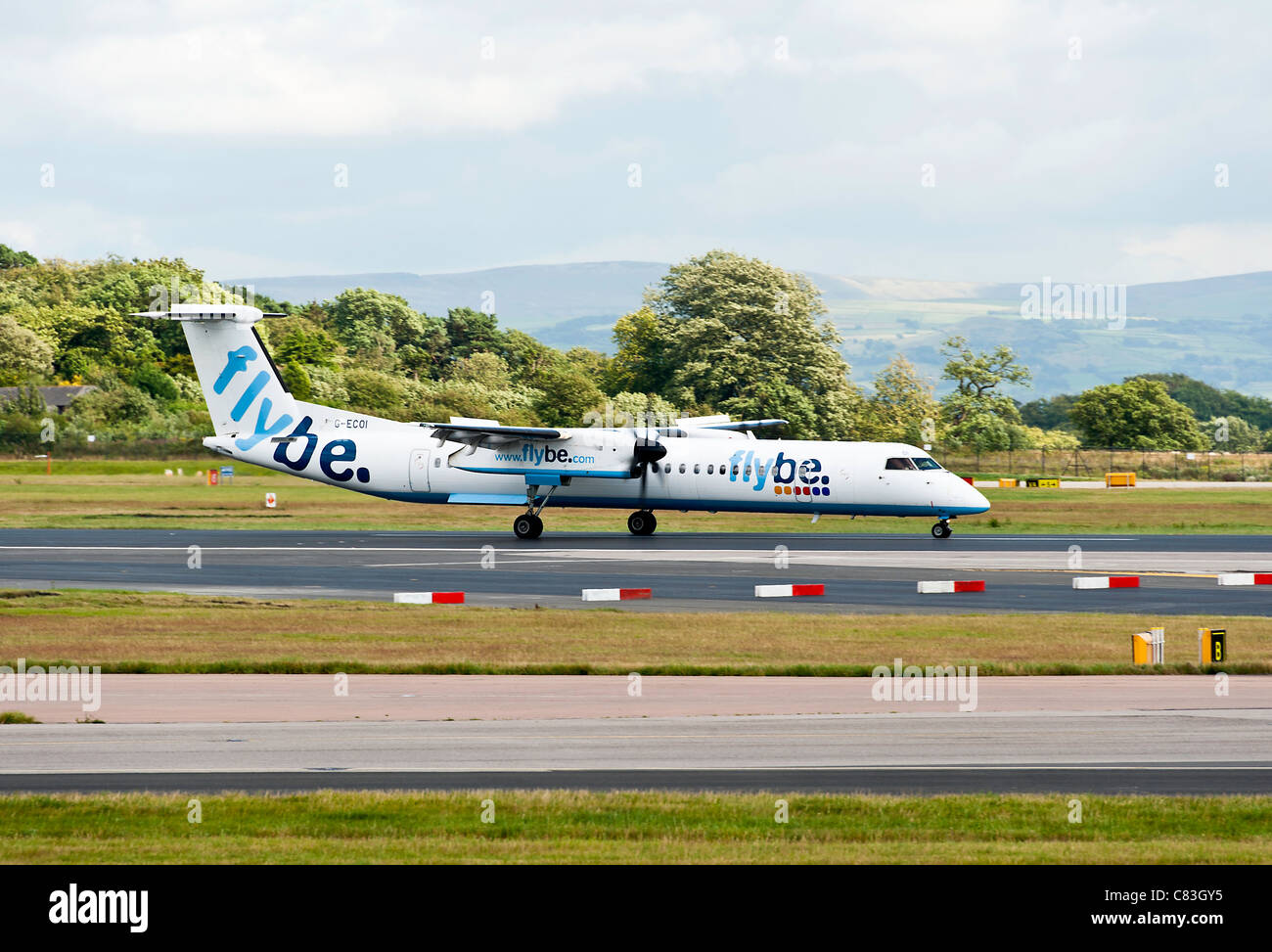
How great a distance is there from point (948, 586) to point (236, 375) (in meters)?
27.9

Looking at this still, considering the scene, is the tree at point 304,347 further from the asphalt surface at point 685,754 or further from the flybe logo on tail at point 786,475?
the asphalt surface at point 685,754

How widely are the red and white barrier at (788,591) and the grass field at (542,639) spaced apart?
213 cm

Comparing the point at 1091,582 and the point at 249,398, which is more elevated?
the point at 249,398

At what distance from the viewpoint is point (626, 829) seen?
35.0ft

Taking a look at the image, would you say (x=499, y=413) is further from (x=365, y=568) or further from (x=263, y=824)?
(x=263, y=824)

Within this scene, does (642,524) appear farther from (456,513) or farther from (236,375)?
(236,375)

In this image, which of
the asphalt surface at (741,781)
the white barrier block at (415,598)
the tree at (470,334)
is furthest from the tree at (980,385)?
the asphalt surface at (741,781)

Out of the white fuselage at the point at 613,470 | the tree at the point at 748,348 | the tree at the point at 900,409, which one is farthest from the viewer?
the tree at the point at 900,409

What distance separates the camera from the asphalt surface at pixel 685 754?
40.8 feet

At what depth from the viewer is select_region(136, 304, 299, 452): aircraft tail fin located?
45.5m

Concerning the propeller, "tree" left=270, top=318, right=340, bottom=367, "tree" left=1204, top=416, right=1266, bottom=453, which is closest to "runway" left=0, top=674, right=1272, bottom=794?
the propeller

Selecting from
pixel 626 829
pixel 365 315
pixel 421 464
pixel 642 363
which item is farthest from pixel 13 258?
pixel 626 829
